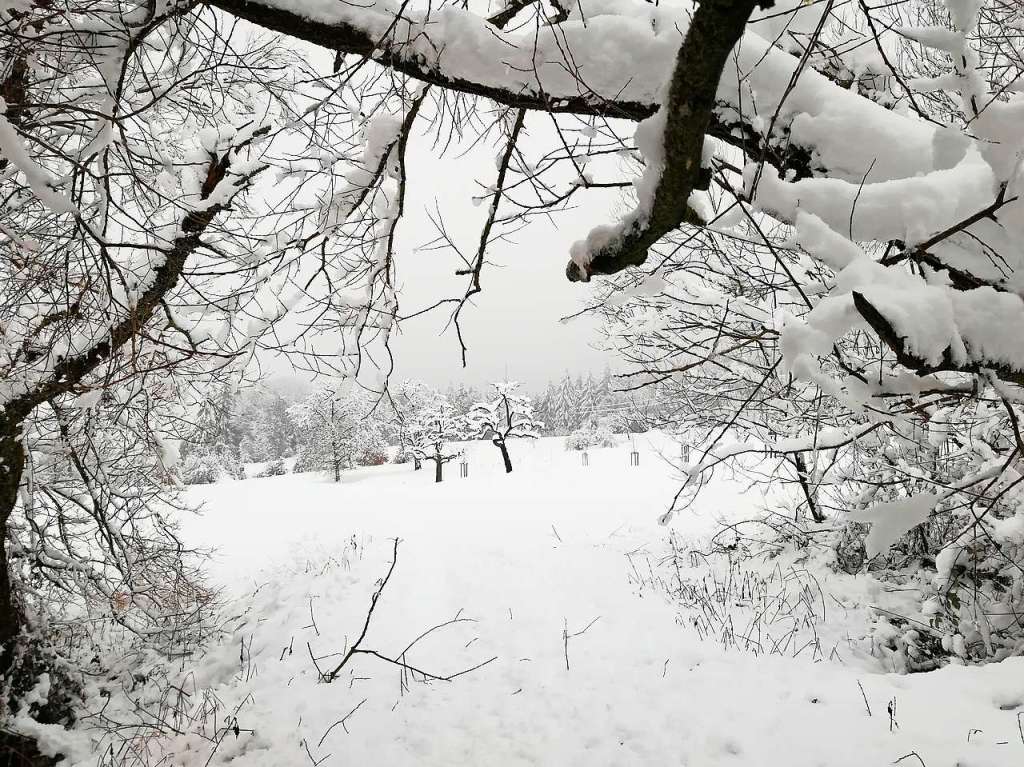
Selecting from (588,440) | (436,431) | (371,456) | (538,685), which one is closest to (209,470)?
(371,456)

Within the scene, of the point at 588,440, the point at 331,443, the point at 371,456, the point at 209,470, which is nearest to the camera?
the point at 331,443

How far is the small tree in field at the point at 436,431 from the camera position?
91.4 ft

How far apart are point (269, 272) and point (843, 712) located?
4.07 metres

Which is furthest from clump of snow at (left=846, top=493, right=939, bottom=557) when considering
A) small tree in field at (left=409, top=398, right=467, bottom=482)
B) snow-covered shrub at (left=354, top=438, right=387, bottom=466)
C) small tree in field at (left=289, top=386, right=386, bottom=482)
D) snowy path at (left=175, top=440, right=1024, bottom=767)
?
snow-covered shrub at (left=354, top=438, right=387, bottom=466)

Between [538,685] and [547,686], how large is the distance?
0.08 meters

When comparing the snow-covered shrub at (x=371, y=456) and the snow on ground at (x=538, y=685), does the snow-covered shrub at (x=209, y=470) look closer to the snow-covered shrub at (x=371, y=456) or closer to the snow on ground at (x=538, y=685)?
the snow-covered shrub at (x=371, y=456)

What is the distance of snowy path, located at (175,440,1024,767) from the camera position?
9.07ft

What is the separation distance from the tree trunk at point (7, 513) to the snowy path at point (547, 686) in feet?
5.59

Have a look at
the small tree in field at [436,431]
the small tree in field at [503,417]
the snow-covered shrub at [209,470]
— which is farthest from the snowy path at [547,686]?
the snow-covered shrub at [209,470]

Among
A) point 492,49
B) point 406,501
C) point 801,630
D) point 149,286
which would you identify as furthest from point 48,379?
point 406,501

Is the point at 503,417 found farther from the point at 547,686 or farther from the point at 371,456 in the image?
the point at 547,686

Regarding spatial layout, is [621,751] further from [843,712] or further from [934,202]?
[934,202]

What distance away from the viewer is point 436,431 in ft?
95.2

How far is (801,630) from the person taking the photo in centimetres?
447
